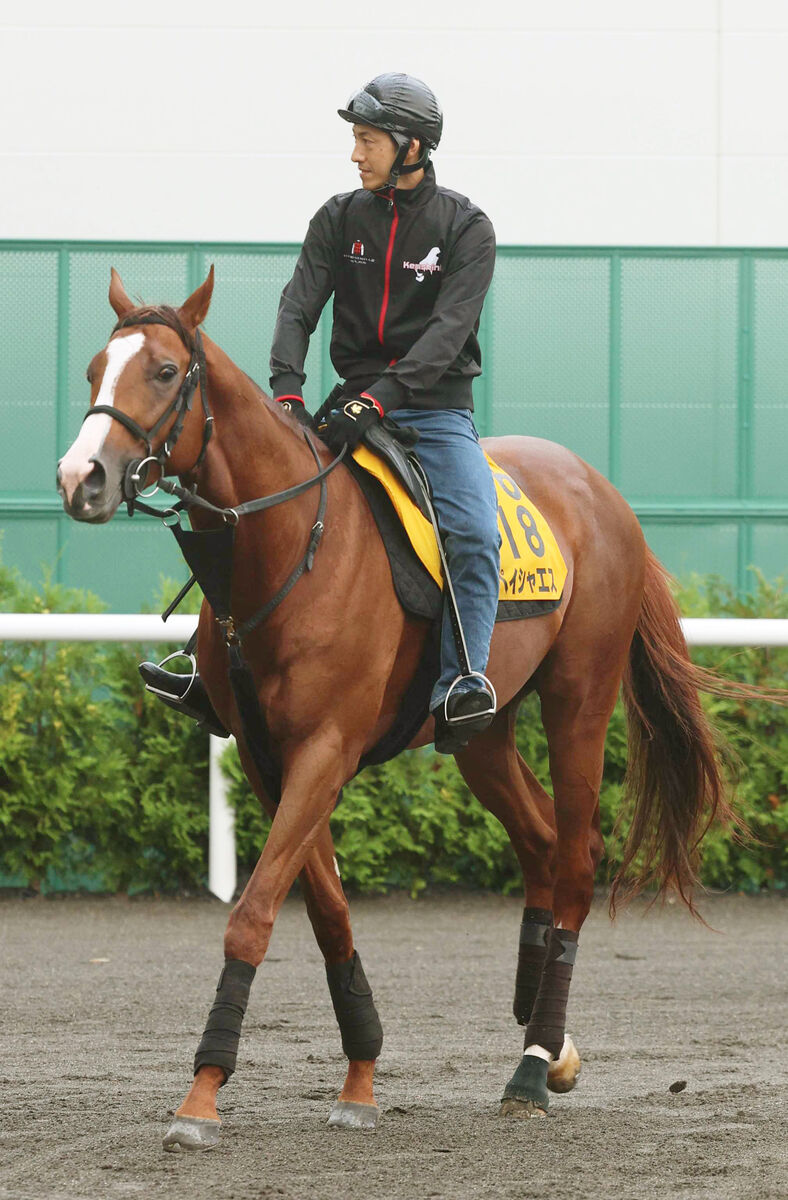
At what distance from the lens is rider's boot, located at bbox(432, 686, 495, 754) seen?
185 inches

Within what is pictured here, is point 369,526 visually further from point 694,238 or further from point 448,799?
point 694,238

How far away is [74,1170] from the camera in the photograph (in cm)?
400

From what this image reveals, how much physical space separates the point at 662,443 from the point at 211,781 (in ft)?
13.2

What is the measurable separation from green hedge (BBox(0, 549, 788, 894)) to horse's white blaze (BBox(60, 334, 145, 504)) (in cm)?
448

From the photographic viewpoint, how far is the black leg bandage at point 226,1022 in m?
4.15

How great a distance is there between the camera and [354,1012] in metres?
4.72

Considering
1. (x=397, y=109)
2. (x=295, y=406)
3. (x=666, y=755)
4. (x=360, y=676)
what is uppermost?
(x=397, y=109)

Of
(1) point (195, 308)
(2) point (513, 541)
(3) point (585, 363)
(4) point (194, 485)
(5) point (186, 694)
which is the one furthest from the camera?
(3) point (585, 363)

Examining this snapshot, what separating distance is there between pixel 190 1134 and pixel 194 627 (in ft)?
14.4

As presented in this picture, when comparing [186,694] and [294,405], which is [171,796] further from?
[294,405]

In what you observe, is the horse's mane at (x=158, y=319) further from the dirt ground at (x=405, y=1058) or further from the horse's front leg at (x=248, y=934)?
the dirt ground at (x=405, y=1058)

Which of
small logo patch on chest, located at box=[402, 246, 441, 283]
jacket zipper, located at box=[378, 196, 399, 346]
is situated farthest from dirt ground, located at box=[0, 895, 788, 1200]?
small logo patch on chest, located at box=[402, 246, 441, 283]

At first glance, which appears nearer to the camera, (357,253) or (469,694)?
(469,694)

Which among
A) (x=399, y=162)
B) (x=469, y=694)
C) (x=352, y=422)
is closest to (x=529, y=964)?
(x=469, y=694)
